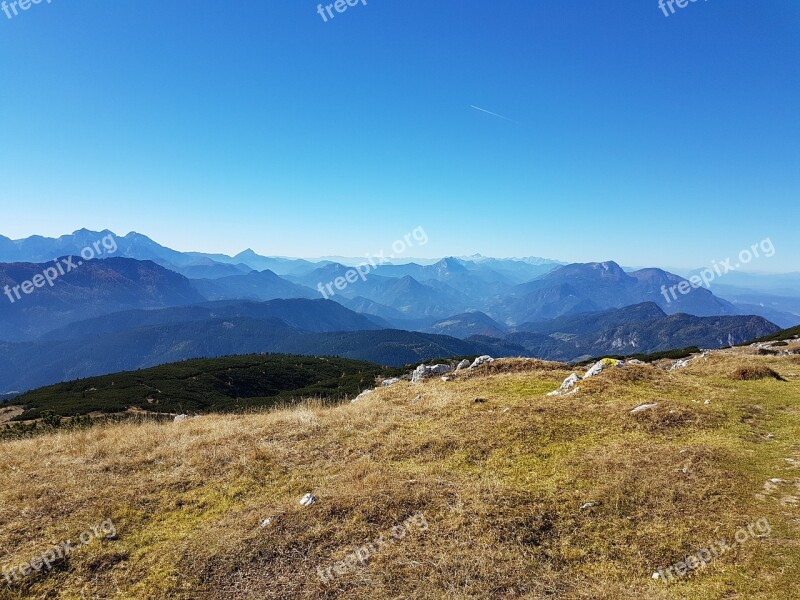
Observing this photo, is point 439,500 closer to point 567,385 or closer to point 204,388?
point 567,385

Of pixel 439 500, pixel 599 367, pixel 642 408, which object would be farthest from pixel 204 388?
pixel 642 408

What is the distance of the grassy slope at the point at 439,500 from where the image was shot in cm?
741

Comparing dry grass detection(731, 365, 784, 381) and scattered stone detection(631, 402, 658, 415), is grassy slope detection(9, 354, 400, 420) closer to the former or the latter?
scattered stone detection(631, 402, 658, 415)

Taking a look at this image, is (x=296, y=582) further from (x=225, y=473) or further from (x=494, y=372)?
(x=494, y=372)

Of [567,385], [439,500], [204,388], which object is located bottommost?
[204,388]

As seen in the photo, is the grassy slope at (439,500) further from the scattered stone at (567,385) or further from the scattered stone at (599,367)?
the scattered stone at (599,367)

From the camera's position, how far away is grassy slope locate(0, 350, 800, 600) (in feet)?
24.3

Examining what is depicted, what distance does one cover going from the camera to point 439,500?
991 cm

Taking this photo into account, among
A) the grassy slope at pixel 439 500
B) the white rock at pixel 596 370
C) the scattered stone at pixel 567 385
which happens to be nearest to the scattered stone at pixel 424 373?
the scattered stone at pixel 567 385

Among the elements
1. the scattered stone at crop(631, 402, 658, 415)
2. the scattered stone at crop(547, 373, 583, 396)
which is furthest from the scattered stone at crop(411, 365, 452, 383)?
the scattered stone at crop(631, 402, 658, 415)

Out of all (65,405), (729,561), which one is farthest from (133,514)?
(65,405)

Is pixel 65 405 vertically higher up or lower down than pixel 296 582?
lower down

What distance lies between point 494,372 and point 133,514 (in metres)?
21.2

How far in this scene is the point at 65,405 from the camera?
45844 mm
